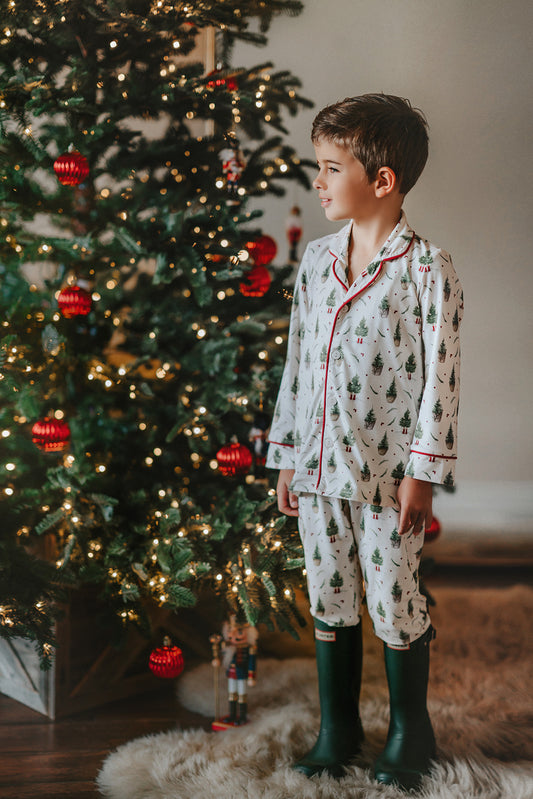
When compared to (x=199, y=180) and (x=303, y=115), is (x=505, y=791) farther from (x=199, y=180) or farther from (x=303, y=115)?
(x=303, y=115)

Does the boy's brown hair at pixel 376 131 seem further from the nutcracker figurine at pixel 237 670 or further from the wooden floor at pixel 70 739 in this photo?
the wooden floor at pixel 70 739

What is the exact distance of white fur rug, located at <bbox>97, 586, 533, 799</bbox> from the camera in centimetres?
122

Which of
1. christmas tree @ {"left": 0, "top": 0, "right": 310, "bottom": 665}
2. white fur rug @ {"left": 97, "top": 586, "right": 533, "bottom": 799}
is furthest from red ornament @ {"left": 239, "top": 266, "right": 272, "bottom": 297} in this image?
white fur rug @ {"left": 97, "top": 586, "right": 533, "bottom": 799}

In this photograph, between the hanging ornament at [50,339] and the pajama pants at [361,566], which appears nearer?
the pajama pants at [361,566]

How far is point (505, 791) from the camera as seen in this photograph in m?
1.21

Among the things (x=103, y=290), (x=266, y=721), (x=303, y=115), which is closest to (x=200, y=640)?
(x=266, y=721)

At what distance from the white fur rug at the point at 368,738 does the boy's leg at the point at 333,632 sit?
0.05 meters

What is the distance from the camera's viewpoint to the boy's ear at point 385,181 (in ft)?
3.67

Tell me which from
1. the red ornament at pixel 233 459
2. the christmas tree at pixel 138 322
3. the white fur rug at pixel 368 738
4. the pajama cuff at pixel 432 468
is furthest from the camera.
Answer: the red ornament at pixel 233 459

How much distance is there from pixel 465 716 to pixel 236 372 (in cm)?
98

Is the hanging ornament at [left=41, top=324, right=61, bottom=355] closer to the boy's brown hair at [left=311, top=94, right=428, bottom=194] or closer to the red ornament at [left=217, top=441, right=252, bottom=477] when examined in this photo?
the red ornament at [left=217, top=441, right=252, bottom=477]

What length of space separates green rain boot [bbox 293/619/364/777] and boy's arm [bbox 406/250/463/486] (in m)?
0.41

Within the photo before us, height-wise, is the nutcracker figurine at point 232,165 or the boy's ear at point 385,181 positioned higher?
the nutcracker figurine at point 232,165

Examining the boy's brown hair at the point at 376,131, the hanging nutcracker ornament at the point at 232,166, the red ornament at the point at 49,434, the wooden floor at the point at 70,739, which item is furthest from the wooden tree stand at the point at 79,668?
the boy's brown hair at the point at 376,131
